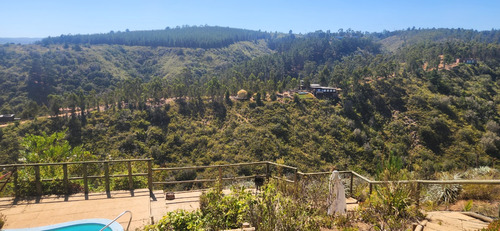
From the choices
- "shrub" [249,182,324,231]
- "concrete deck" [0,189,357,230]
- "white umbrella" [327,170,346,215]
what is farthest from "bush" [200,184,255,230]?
"white umbrella" [327,170,346,215]

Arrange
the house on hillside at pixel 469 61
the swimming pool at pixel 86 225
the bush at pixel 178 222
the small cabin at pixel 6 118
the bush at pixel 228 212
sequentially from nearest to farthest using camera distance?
the bush at pixel 178 222
the bush at pixel 228 212
the swimming pool at pixel 86 225
the small cabin at pixel 6 118
the house on hillside at pixel 469 61

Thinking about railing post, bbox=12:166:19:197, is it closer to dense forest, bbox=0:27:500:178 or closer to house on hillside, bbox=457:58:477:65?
dense forest, bbox=0:27:500:178

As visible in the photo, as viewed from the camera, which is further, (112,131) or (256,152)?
(112,131)

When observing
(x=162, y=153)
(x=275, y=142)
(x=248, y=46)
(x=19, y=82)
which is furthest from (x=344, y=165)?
(x=248, y=46)

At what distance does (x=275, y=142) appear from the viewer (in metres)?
37.0

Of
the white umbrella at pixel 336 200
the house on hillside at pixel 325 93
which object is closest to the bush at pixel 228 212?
the white umbrella at pixel 336 200

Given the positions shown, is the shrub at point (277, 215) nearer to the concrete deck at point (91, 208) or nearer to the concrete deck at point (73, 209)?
the concrete deck at point (91, 208)

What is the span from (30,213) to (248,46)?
156603mm

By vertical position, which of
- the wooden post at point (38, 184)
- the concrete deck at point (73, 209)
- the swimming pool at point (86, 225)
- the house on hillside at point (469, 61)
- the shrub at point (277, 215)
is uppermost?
the house on hillside at point (469, 61)

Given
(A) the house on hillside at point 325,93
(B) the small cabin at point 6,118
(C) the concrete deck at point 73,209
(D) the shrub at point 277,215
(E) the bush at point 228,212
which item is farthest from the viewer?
(A) the house on hillside at point 325,93

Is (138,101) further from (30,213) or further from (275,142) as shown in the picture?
(30,213)

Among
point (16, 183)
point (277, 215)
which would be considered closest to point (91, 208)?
point (16, 183)

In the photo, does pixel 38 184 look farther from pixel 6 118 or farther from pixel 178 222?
pixel 6 118

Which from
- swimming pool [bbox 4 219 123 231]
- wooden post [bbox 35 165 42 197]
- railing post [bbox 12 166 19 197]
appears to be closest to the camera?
swimming pool [bbox 4 219 123 231]
